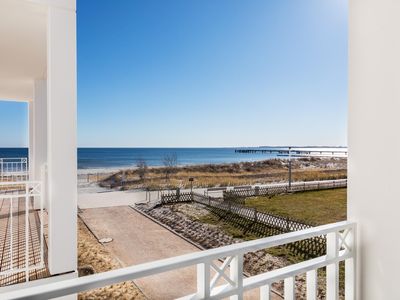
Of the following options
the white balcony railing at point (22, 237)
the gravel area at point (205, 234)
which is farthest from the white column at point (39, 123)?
the gravel area at point (205, 234)

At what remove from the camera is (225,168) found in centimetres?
2106

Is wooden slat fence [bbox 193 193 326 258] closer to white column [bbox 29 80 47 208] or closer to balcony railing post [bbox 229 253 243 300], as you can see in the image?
white column [bbox 29 80 47 208]

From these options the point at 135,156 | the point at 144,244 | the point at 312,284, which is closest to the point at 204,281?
the point at 312,284

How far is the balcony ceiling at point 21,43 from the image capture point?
84.5 inches

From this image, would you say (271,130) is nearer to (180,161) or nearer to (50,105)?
(180,161)

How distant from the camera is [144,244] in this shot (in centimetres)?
646

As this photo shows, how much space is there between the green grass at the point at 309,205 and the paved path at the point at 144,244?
3.69 metres

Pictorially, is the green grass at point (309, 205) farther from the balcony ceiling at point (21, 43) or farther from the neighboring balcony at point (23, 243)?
the balcony ceiling at point (21, 43)

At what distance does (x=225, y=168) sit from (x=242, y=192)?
9.95 metres

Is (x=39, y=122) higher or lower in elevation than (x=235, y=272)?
higher

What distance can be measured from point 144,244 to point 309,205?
5864 millimetres

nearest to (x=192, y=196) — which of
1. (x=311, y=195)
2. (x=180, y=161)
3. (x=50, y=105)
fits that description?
(x=311, y=195)

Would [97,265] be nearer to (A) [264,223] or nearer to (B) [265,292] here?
(A) [264,223]

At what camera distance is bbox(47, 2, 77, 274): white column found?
1923 mm
